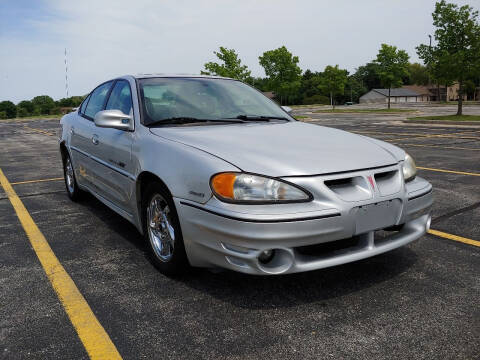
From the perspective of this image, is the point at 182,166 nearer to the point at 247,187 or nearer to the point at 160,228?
the point at 247,187

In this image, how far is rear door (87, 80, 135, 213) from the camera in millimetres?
3582

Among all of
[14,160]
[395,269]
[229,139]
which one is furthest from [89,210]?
[14,160]

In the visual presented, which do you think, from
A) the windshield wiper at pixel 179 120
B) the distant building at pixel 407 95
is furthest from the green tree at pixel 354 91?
the windshield wiper at pixel 179 120

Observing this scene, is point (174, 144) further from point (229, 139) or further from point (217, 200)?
point (217, 200)

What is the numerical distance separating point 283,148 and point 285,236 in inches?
27.5

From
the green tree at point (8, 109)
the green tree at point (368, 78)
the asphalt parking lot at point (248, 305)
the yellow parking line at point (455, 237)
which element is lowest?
the asphalt parking lot at point (248, 305)

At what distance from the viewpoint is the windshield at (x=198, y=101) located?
3.70m

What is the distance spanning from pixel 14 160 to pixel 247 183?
390 inches

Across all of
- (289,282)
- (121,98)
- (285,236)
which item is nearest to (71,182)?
(121,98)

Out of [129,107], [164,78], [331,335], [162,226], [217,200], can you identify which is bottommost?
[331,335]

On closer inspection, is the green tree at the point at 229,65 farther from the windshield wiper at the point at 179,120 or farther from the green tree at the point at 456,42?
the windshield wiper at the point at 179,120

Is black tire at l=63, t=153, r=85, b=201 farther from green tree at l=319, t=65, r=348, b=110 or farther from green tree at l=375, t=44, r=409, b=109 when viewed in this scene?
green tree at l=319, t=65, r=348, b=110

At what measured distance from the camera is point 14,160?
10836mm

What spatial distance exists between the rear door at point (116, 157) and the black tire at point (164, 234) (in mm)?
282
